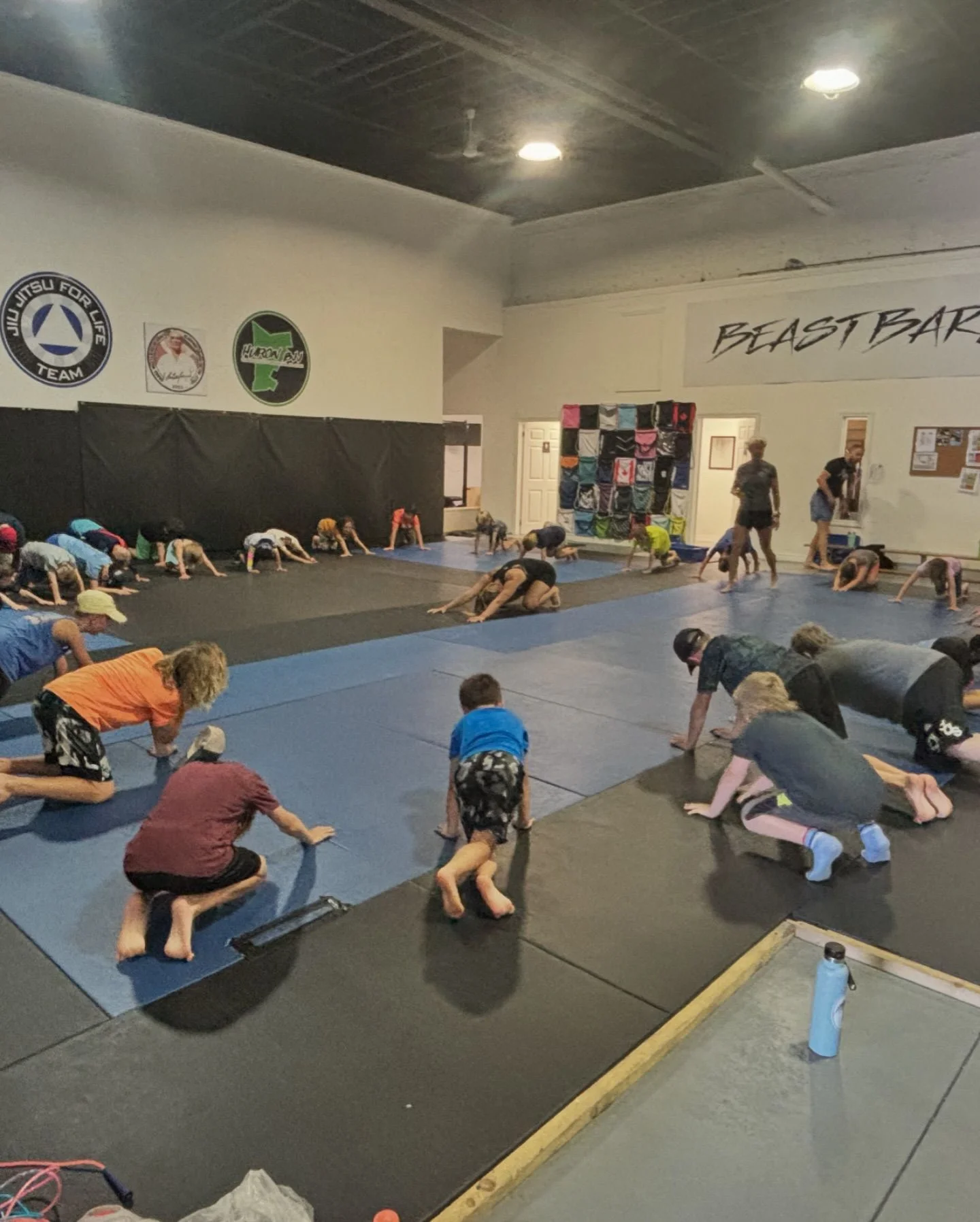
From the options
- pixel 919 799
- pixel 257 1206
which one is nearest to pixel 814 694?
pixel 919 799

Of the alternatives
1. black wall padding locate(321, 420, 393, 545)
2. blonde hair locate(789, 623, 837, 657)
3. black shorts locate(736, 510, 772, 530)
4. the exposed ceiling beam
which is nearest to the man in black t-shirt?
black shorts locate(736, 510, 772, 530)

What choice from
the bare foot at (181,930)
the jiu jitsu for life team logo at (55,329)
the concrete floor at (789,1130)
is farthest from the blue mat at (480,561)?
the concrete floor at (789,1130)

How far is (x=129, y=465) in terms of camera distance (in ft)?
41.0

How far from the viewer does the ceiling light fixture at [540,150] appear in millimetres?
11805

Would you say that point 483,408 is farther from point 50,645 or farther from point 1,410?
point 50,645

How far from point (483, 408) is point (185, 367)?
7054 millimetres

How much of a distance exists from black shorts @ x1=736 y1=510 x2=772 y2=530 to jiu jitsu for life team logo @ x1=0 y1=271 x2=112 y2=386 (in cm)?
896

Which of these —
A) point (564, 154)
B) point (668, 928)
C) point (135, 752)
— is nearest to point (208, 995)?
point (668, 928)

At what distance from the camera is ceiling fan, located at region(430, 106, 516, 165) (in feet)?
37.9

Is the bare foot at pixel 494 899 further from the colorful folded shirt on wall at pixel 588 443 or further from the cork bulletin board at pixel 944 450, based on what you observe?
the colorful folded shirt on wall at pixel 588 443

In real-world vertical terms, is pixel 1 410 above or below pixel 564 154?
below

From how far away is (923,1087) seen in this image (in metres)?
2.55

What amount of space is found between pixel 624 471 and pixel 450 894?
1354 centimetres

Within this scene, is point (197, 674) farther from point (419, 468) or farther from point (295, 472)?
point (419, 468)
